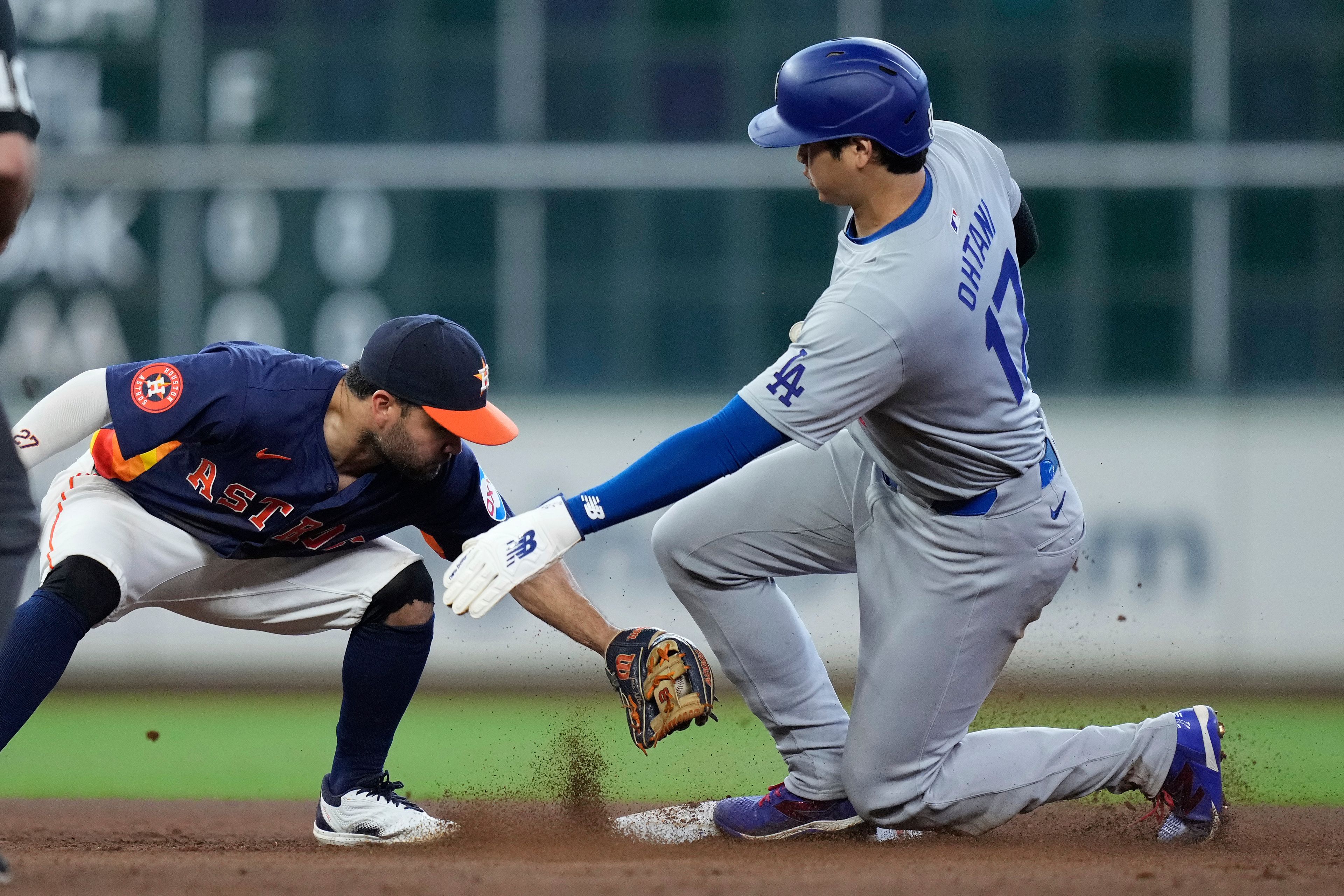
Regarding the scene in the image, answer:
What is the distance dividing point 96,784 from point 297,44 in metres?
5.20

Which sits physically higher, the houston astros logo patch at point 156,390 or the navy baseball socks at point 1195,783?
the houston astros logo patch at point 156,390

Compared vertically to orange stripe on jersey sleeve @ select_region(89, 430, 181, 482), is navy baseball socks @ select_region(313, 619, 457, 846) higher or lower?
lower

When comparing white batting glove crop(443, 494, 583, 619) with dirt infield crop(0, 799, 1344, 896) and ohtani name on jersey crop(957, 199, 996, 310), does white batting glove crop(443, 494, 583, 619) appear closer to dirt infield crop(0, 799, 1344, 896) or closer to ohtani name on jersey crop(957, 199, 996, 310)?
dirt infield crop(0, 799, 1344, 896)

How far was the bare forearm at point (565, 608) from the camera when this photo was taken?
148 inches

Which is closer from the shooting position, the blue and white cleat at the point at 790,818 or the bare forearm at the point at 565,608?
the bare forearm at the point at 565,608

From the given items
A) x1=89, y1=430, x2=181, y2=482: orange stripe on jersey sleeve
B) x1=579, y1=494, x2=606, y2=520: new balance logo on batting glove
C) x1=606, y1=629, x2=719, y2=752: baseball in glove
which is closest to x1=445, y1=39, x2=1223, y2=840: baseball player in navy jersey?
x1=579, y1=494, x2=606, y2=520: new balance logo on batting glove

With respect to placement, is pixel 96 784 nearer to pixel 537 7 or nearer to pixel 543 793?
pixel 543 793

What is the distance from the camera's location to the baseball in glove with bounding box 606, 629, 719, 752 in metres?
3.57

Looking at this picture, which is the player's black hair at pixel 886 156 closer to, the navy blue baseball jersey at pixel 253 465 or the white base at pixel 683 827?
the navy blue baseball jersey at pixel 253 465

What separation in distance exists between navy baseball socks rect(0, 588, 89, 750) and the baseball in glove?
1297mm

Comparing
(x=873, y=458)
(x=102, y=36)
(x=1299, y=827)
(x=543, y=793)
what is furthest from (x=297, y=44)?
(x=1299, y=827)

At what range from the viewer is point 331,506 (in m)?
3.79

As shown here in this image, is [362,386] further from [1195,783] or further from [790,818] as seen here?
[1195,783]

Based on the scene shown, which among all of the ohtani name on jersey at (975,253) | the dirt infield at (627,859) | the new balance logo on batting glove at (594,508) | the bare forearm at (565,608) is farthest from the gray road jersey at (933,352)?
the dirt infield at (627,859)
